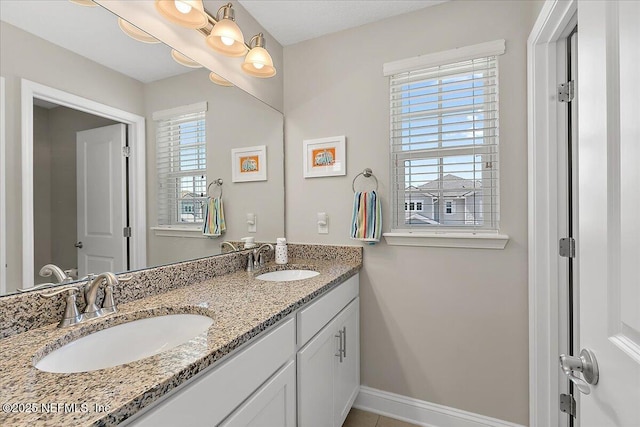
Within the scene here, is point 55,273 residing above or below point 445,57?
below

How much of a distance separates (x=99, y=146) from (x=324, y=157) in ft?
4.20

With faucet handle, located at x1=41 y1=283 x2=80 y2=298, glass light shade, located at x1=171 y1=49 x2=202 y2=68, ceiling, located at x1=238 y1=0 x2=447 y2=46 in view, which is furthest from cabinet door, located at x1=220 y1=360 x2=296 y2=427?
ceiling, located at x1=238 y1=0 x2=447 y2=46

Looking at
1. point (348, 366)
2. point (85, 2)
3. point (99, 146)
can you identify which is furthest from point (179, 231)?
point (348, 366)

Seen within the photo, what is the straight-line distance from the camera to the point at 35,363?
2.37ft

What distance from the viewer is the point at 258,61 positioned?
1.64 meters

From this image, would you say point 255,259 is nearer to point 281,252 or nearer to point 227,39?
point 281,252

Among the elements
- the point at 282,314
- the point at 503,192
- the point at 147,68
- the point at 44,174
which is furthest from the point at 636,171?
the point at 147,68

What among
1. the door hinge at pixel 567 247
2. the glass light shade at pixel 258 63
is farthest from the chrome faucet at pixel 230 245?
the door hinge at pixel 567 247

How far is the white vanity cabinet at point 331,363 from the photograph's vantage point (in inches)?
49.4

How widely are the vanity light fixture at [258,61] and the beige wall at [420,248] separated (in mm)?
465

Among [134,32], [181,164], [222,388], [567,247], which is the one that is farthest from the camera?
[181,164]

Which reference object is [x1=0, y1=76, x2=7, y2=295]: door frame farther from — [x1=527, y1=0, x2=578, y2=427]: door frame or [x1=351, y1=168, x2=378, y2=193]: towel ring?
[x1=527, y1=0, x2=578, y2=427]: door frame

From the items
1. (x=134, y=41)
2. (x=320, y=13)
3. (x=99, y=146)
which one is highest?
(x=320, y=13)

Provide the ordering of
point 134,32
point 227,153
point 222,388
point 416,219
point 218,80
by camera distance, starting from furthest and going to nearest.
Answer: point 416,219, point 227,153, point 218,80, point 134,32, point 222,388
